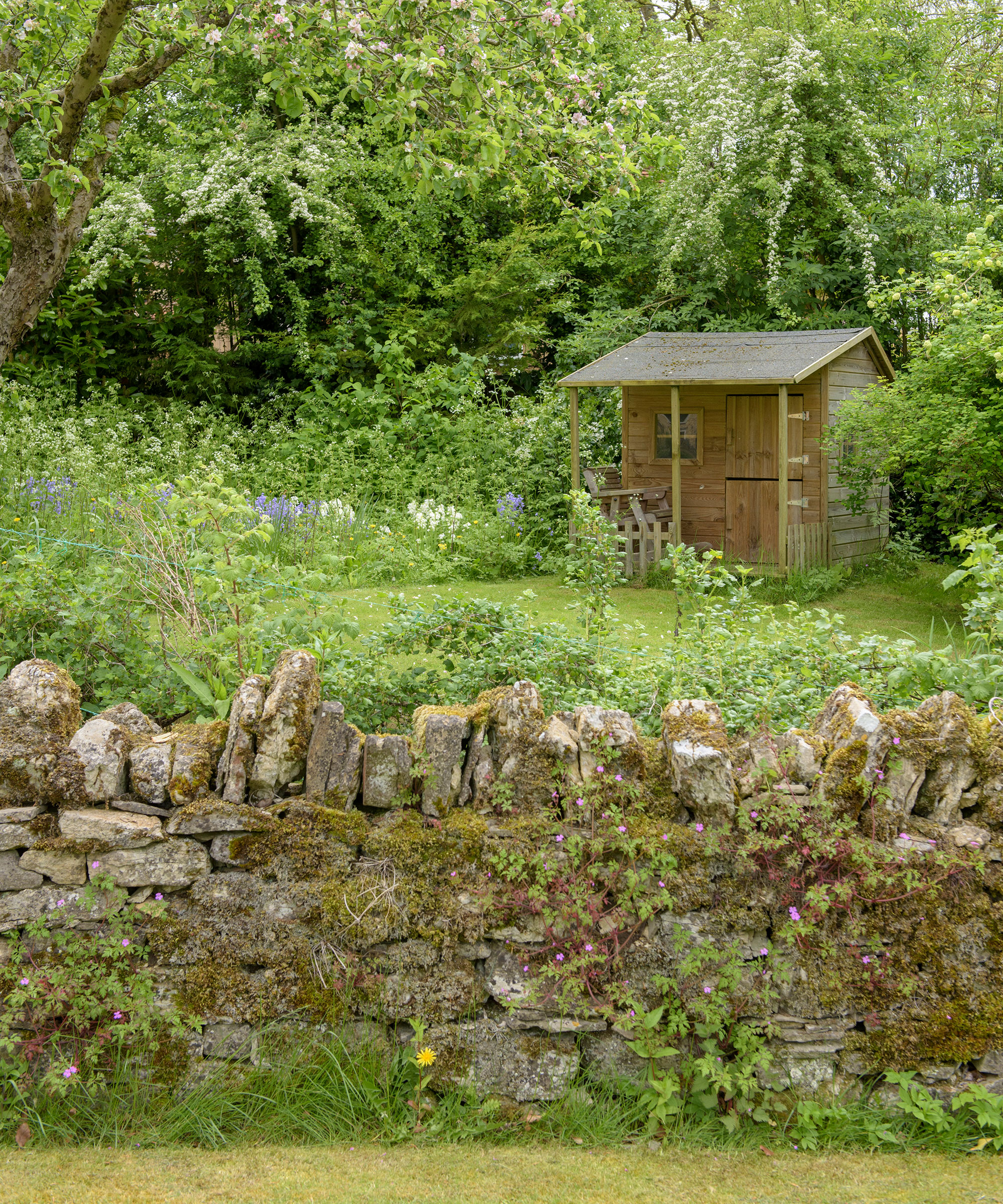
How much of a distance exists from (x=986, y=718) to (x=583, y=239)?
4034 millimetres

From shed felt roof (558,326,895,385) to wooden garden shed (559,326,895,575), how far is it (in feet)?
0.07

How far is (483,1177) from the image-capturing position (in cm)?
280

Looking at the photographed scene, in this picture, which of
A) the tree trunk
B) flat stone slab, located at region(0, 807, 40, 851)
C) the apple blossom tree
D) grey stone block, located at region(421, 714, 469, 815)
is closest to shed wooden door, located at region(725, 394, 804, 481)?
the apple blossom tree

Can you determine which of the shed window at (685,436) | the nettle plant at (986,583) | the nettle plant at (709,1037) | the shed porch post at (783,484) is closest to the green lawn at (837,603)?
the shed porch post at (783,484)

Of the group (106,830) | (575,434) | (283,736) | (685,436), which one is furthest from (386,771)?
(685,436)

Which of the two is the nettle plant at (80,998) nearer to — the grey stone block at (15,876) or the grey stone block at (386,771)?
the grey stone block at (15,876)

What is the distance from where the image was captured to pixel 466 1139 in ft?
9.77

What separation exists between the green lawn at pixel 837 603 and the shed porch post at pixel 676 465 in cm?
105

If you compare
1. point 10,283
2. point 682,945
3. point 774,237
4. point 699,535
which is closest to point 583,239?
point 10,283

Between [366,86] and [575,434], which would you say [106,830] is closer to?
[366,86]

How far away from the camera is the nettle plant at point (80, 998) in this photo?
3.02 m

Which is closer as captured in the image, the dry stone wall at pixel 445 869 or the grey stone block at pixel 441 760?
the dry stone wall at pixel 445 869

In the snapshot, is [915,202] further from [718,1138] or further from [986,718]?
[718,1138]

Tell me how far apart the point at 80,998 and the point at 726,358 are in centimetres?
1110
